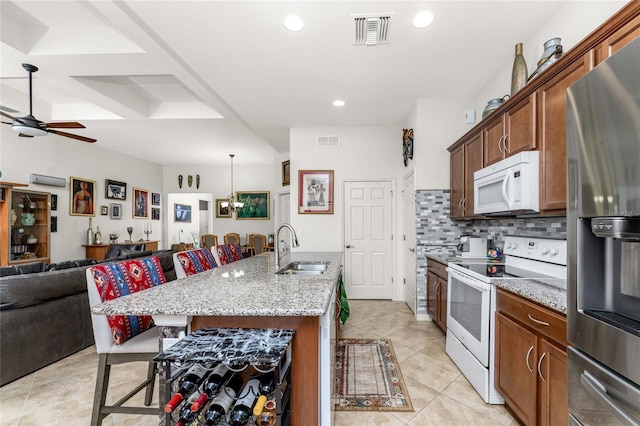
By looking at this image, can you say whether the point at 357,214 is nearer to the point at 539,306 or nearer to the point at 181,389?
the point at 539,306

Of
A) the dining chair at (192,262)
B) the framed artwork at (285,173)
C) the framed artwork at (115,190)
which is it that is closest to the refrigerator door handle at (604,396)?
the dining chair at (192,262)

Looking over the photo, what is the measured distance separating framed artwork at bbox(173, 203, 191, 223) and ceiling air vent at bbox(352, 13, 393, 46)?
795cm

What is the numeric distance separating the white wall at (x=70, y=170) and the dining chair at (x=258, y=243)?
9.19 feet

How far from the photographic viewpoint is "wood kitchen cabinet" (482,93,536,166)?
2043mm

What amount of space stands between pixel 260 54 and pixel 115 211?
5882 millimetres

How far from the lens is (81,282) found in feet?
8.84

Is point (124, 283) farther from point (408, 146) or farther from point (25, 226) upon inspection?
point (25, 226)

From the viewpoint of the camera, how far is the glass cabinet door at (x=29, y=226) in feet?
15.0

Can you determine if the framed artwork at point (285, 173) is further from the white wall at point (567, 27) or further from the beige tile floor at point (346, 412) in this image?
the white wall at point (567, 27)

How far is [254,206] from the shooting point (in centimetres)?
815

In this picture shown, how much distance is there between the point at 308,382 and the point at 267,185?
7248 mm

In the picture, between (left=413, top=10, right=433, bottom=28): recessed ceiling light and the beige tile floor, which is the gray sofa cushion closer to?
the beige tile floor

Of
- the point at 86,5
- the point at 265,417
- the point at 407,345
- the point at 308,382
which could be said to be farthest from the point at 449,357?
the point at 86,5

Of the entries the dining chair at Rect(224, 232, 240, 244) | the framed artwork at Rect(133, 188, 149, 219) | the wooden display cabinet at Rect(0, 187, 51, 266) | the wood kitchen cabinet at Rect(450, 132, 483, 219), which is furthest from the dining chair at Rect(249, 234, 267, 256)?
the wood kitchen cabinet at Rect(450, 132, 483, 219)
